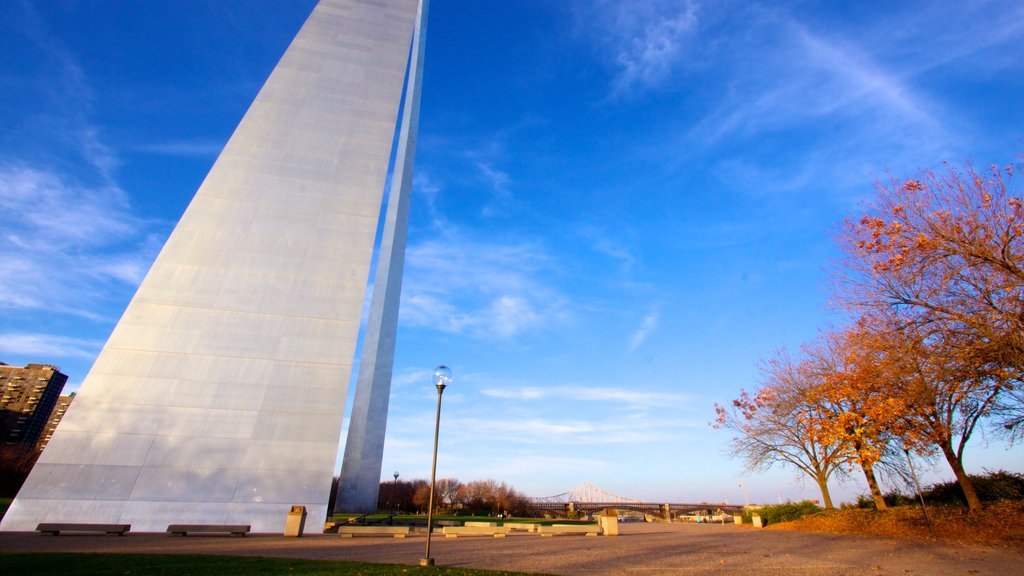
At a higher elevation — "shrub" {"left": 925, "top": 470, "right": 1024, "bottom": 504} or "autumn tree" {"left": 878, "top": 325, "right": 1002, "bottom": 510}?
"autumn tree" {"left": 878, "top": 325, "right": 1002, "bottom": 510}

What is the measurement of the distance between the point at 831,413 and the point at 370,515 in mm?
26763

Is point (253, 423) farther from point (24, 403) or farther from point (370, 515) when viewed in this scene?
point (24, 403)

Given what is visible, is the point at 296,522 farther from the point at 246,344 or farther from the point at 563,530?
the point at 563,530

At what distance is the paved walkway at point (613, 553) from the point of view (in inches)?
371

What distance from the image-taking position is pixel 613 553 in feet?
39.6

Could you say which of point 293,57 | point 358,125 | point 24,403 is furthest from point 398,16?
point 24,403

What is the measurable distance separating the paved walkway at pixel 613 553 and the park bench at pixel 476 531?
2332mm

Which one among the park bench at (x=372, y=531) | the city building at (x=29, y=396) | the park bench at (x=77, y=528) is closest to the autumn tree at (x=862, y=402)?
the park bench at (x=372, y=531)

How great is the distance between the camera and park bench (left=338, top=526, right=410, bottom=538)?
16266 mm

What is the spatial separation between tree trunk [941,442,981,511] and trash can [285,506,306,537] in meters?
23.5

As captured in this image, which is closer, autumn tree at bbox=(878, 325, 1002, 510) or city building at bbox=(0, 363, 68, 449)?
autumn tree at bbox=(878, 325, 1002, 510)

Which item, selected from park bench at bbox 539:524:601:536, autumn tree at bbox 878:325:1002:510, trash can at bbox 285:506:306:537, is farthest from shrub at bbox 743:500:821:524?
trash can at bbox 285:506:306:537

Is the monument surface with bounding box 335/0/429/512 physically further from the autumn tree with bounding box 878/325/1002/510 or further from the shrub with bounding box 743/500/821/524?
the autumn tree with bounding box 878/325/1002/510

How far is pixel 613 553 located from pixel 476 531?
26.6 ft
